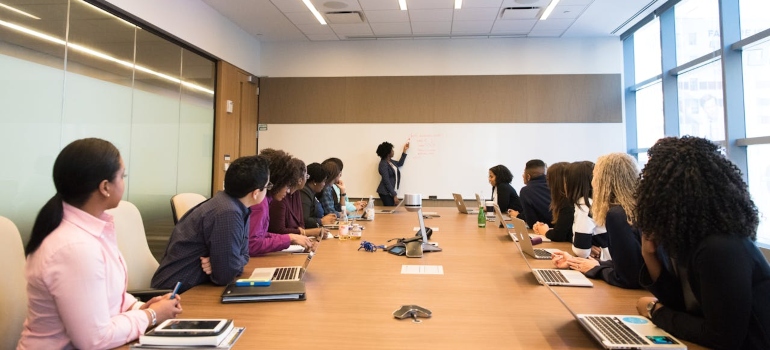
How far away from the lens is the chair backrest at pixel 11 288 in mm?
1302

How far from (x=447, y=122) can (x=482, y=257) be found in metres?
4.42

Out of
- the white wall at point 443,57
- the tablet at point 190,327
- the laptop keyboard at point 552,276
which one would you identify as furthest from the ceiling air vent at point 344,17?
the tablet at point 190,327

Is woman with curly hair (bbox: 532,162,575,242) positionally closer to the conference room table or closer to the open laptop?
the conference room table

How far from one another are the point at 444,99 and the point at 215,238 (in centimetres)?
531

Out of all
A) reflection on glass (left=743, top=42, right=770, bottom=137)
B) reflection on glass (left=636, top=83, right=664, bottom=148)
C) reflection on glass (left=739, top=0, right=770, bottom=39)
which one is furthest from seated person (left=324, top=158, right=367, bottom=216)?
reflection on glass (left=739, top=0, right=770, bottom=39)

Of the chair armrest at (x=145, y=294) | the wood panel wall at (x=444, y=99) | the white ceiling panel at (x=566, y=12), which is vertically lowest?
the chair armrest at (x=145, y=294)

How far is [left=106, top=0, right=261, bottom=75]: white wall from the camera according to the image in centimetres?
414

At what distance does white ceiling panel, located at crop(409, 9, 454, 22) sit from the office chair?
425 centimetres

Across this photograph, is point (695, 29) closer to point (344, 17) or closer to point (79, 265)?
point (344, 17)

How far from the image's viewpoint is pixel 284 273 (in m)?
1.87

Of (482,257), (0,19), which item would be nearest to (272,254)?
(482,257)

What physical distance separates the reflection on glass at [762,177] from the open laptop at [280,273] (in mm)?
4343

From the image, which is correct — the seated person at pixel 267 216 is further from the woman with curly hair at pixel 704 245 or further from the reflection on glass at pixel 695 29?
the reflection on glass at pixel 695 29

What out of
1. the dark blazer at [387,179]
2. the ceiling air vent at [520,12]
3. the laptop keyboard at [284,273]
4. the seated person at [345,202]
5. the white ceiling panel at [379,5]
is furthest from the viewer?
the dark blazer at [387,179]
